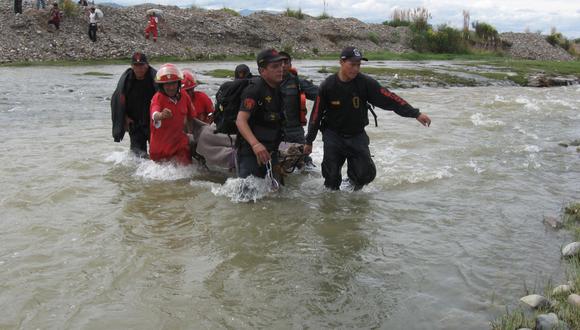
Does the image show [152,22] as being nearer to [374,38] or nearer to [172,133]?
[374,38]

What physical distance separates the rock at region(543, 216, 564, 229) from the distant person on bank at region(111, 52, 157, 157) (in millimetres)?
5570

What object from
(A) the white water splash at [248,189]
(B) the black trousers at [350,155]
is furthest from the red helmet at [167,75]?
(B) the black trousers at [350,155]

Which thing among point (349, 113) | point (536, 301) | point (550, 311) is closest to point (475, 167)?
point (349, 113)

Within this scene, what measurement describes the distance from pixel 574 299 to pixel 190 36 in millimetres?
34410

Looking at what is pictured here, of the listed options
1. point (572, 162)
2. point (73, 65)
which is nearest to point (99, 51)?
point (73, 65)

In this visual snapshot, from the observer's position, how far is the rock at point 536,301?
4445 mm

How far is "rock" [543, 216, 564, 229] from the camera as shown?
6527 mm

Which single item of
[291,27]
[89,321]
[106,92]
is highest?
[291,27]

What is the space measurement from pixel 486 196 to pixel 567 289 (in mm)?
3383

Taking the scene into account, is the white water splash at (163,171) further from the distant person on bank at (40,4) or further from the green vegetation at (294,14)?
the green vegetation at (294,14)

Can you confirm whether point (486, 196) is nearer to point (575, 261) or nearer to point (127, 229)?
point (575, 261)

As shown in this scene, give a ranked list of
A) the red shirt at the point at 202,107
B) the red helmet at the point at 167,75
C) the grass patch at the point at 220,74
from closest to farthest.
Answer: the red helmet at the point at 167,75 < the red shirt at the point at 202,107 < the grass patch at the point at 220,74

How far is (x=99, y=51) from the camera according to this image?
3005 centimetres

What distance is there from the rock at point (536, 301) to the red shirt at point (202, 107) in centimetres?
558
